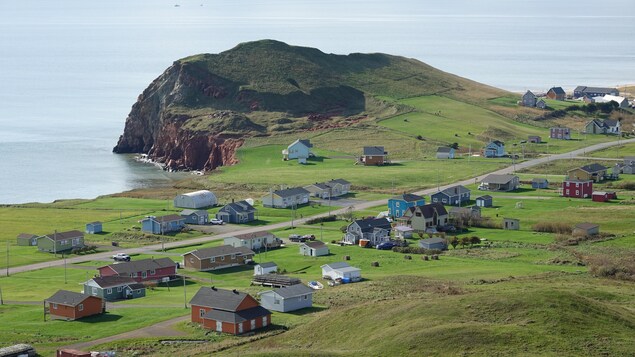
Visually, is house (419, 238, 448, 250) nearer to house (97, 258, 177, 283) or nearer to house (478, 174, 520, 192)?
house (97, 258, 177, 283)

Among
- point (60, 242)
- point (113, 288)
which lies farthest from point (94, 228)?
point (113, 288)

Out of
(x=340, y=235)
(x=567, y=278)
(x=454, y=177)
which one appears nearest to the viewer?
(x=567, y=278)

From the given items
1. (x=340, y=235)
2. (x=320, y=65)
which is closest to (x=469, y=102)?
(x=320, y=65)

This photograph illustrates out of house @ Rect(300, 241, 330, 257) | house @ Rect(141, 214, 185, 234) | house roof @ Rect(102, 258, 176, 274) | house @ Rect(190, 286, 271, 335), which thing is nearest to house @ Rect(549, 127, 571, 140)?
house @ Rect(141, 214, 185, 234)

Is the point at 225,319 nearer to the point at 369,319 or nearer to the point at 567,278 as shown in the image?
the point at 369,319

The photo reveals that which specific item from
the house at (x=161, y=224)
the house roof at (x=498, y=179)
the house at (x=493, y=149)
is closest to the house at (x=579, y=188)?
the house roof at (x=498, y=179)

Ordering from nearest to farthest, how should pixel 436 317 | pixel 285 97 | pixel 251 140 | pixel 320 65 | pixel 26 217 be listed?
pixel 436 317
pixel 26 217
pixel 251 140
pixel 285 97
pixel 320 65

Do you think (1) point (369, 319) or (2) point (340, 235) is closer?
(1) point (369, 319)

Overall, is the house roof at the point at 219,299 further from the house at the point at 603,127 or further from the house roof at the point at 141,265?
the house at the point at 603,127
